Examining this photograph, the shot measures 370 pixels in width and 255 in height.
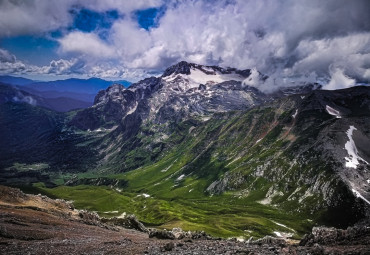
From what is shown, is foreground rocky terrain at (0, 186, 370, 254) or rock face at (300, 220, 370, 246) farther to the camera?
rock face at (300, 220, 370, 246)

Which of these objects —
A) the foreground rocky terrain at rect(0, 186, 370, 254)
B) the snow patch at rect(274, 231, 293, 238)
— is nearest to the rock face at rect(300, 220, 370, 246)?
the foreground rocky terrain at rect(0, 186, 370, 254)

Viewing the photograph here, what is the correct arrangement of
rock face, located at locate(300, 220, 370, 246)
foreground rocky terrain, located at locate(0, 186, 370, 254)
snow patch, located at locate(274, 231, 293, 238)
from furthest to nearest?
snow patch, located at locate(274, 231, 293, 238), rock face, located at locate(300, 220, 370, 246), foreground rocky terrain, located at locate(0, 186, 370, 254)

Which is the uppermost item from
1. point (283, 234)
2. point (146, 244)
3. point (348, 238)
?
point (348, 238)

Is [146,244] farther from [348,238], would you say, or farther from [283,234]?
[283,234]

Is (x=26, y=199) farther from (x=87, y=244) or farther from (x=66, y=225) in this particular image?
(x=87, y=244)

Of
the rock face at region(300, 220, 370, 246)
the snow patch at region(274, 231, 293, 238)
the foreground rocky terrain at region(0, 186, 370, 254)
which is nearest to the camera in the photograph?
the foreground rocky terrain at region(0, 186, 370, 254)

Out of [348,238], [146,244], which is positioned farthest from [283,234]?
[348,238]

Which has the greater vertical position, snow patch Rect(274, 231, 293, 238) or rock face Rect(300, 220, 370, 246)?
rock face Rect(300, 220, 370, 246)

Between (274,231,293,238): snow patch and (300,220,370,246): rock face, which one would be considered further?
(274,231,293,238): snow patch

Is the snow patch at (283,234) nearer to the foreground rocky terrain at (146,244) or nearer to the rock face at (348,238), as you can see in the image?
the foreground rocky terrain at (146,244)

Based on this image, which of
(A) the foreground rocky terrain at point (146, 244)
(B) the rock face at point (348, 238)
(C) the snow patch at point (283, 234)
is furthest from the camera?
(C) the snow patch at point (283, 234)

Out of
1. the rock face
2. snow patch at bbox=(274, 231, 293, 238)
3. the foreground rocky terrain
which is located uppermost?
the rock face

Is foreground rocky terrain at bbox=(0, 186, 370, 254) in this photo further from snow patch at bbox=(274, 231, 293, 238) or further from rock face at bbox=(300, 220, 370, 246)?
snow patch at bbox=(274, 231, 293, 238)

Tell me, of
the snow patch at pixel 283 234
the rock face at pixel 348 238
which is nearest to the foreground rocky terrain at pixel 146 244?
the rock face at pixel 348 238
